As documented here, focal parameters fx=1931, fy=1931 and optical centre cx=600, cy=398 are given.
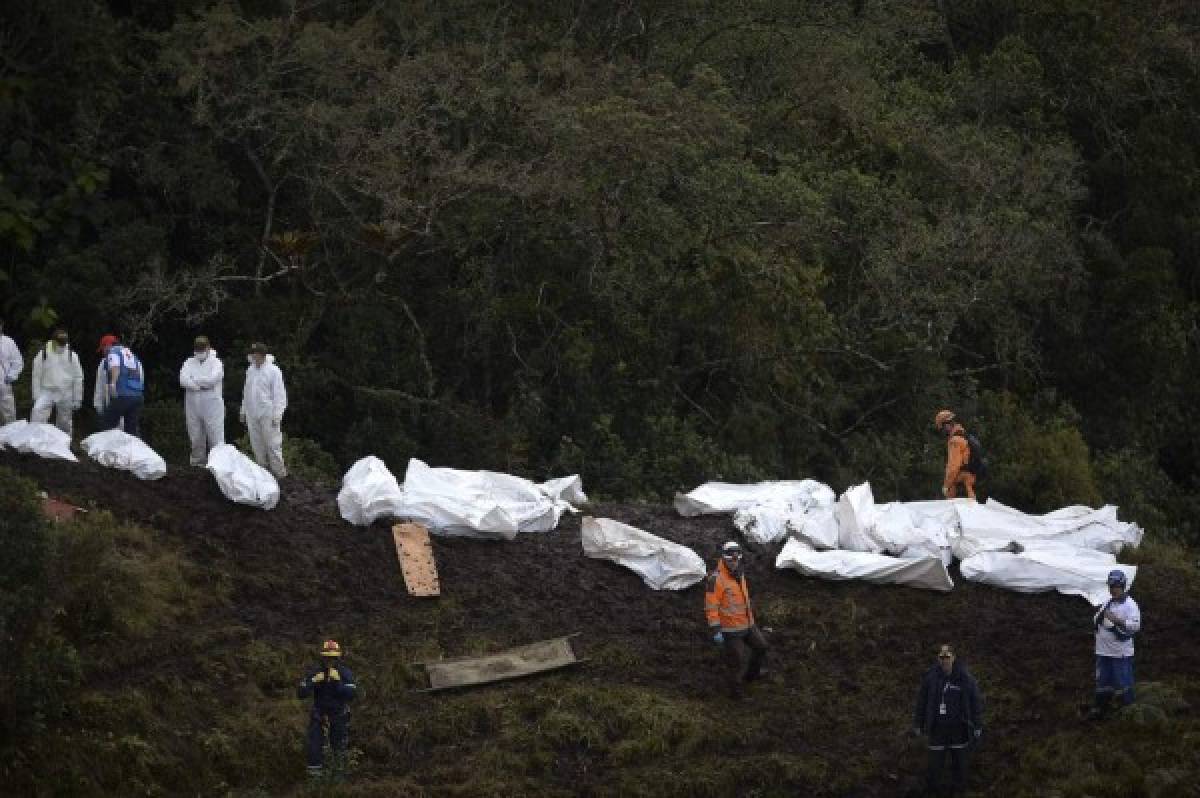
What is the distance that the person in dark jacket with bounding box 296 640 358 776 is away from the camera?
14.6 m

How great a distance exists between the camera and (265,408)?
20.0 m

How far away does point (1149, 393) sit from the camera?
3209 cm

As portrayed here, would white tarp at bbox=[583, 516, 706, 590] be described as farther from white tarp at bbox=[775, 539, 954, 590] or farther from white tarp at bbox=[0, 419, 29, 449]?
white tarp at bbox=[0, 419, 29, 449]

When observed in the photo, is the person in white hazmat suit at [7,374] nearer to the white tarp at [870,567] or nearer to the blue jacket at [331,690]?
the blue jacket at [331,690]

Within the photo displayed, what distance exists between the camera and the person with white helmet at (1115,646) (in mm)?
15695

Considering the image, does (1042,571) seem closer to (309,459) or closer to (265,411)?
(265,411)

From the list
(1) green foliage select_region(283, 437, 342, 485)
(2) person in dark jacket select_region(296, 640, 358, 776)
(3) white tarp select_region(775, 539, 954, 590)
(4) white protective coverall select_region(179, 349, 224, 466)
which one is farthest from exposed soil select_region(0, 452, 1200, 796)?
(1) green foliage select_region(283, 437, 342, 485)

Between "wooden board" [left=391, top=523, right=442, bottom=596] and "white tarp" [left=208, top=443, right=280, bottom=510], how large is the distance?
1.24 m

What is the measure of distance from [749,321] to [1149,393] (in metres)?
8.75

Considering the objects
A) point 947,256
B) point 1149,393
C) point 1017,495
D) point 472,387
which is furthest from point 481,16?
point 1149,393

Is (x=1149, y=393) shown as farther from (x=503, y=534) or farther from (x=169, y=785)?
(x=169, y=785)

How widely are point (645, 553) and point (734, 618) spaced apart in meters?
2.19

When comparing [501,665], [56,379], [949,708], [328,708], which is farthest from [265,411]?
[949,708]

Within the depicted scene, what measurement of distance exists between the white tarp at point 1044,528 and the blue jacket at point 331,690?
717cm
